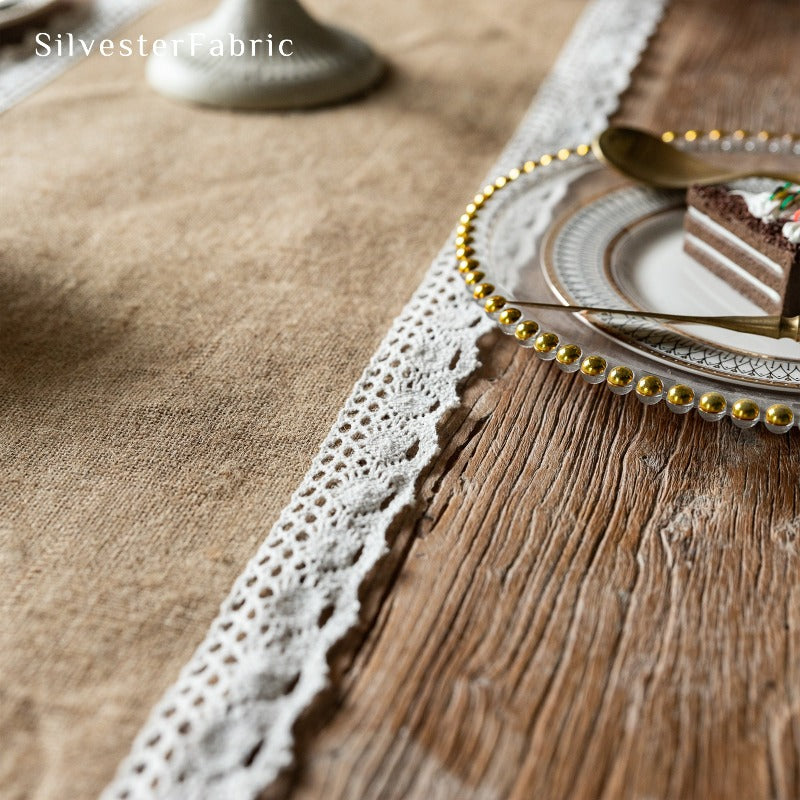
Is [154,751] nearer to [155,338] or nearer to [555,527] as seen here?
[555,527]

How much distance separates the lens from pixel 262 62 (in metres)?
0.98

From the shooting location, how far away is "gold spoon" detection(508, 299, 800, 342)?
53 centimetres

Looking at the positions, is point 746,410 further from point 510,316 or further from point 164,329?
point 164,329

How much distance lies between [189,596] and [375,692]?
10 cm

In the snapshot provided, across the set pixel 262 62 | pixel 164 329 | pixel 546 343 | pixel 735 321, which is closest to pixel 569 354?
pixel 546 343

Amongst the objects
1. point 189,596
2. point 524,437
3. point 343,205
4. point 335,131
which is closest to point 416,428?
point 524,437

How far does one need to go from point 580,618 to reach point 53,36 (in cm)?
102

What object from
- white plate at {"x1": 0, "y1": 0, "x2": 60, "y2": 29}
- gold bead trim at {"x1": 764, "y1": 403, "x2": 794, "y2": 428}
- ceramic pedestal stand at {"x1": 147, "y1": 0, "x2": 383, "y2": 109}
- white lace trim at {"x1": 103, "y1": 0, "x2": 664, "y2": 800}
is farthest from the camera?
white plate at {"x1": 0, "y1": 0, "x2": 60, "y2": 29}

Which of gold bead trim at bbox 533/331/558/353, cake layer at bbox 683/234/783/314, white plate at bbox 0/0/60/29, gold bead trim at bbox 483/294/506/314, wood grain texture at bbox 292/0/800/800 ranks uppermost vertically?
white plate at bbox 0/0/60/29

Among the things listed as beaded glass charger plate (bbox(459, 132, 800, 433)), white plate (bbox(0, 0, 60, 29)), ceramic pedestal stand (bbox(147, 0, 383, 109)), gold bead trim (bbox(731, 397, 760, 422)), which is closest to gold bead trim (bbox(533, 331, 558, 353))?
beaded glass charger plate (bbox(459, 132, 800, 433))

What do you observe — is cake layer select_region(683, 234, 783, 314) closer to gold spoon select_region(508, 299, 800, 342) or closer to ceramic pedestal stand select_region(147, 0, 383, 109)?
gold spoon select_region(508, 299, 800, 342)

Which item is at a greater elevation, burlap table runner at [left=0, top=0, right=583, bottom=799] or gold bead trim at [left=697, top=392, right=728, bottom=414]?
gold bead trim at [left=697, top=392, right=728, bottom=414]

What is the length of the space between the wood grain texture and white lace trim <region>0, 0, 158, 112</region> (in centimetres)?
70

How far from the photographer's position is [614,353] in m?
0.52
